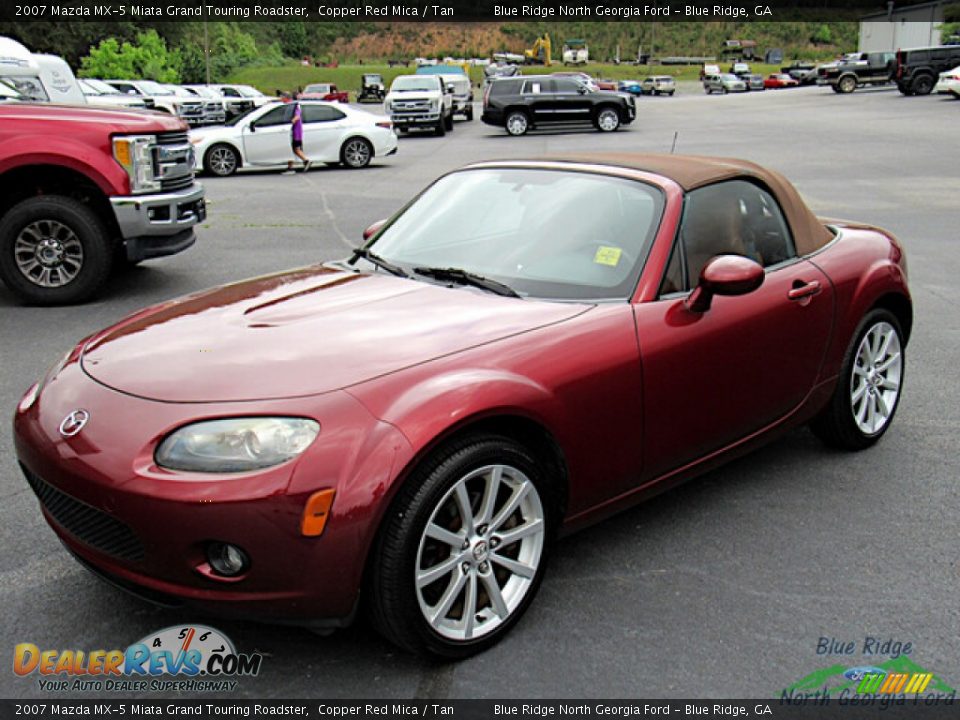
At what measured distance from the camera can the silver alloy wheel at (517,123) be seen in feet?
99.6

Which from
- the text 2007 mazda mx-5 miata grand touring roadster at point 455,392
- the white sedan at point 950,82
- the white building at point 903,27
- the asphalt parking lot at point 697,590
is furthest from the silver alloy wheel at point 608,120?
the white building at point 903,27

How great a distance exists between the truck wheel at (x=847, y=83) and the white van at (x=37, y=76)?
43412 mm

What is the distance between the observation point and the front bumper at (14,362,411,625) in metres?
2.58

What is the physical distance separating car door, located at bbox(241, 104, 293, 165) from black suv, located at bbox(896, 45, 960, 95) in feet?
98.9

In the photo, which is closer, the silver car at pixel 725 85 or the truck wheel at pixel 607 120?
the truck wheel at pixel 607 120

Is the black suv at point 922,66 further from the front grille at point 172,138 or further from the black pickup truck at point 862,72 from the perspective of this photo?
the front grille at point 172,138

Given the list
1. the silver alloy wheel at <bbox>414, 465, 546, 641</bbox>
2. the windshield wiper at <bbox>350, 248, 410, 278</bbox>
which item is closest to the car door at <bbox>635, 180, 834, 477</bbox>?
the silver alloy wheel at <bbox>414, 465, 546, 641</bbox>

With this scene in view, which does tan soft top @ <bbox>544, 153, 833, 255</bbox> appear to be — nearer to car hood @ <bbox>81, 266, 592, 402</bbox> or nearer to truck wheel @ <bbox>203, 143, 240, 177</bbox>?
car hood @ <bbox>81, 266, 592, 402</bbox>

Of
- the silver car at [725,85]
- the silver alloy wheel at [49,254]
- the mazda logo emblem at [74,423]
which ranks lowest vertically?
the silver car at [725,85]

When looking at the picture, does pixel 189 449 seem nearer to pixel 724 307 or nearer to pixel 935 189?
pixel 724 307

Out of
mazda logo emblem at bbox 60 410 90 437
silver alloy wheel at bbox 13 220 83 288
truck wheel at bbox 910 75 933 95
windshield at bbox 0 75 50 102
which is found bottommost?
truck wheel at bbox 910 75 933 95

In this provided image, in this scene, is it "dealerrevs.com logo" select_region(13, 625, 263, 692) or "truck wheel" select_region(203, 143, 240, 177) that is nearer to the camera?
"dealerrevs.com logo" select_region(13, 625, 263, 692)

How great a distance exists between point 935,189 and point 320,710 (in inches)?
604

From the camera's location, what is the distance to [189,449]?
268 centimetres
